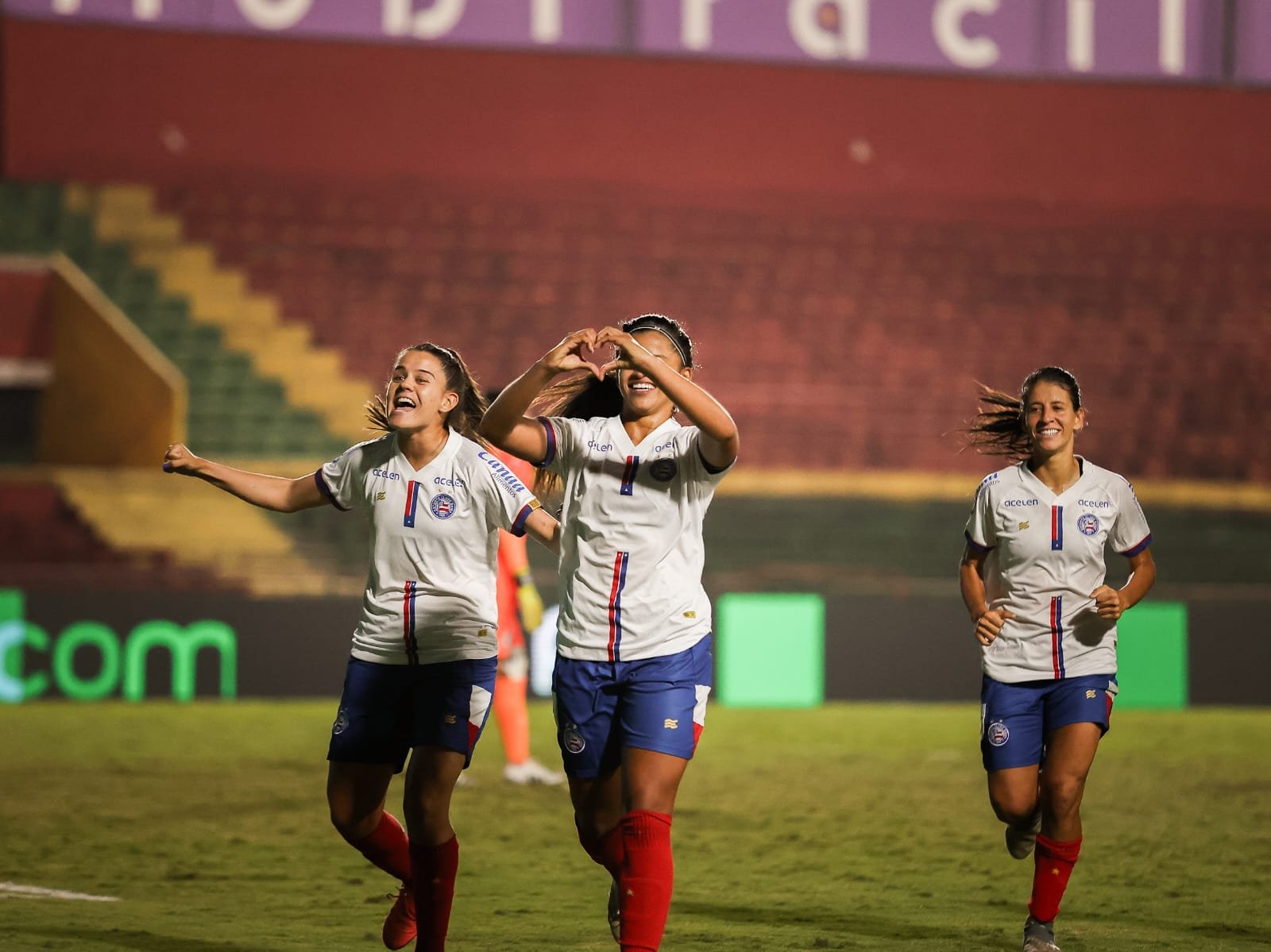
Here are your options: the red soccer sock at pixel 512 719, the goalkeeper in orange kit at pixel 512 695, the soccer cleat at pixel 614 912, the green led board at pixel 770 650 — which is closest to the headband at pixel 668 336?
the soccer cleat at pixel 614 912

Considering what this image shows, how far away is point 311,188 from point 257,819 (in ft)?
41.7

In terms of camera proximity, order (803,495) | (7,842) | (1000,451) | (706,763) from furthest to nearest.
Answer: (803,495) < (706,763) < (7,842) < (1000,451)

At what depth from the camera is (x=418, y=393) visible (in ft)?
15.6

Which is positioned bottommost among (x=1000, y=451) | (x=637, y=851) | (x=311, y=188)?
(x=637, y=851)

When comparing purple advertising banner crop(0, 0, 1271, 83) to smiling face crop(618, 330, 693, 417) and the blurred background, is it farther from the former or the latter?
smiling face crop(618, 330, 693, 417)

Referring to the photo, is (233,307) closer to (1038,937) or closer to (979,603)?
(979,603)

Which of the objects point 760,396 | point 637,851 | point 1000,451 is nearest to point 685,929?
point 637,851

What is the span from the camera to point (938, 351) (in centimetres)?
1955

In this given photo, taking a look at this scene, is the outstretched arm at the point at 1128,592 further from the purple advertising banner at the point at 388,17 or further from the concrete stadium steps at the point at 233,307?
the purple advertising banner at the point at 388,17

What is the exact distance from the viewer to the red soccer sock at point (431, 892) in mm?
4586

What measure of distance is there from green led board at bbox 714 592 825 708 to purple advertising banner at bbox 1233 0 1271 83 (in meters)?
11.1

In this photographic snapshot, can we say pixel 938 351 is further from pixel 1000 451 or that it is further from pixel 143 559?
pixel 1000 451

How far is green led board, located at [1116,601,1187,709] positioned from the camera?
1305cm

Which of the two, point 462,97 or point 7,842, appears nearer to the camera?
point 7,842
